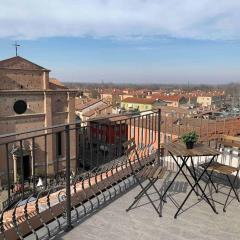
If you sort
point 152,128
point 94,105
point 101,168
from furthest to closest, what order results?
point 94,105 → point 152,128 → point 101,168

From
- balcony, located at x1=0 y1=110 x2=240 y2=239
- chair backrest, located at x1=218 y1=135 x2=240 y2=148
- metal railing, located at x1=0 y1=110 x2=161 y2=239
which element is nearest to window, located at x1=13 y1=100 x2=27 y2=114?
metal railing, located at x1=0 y1=110 x2=161 y2=239

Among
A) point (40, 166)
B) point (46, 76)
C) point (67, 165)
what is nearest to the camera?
point (67, 165)

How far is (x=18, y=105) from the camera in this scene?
78.1 feet

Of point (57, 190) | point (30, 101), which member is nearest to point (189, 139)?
point (57, 190)

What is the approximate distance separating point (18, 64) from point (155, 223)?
2246 cm

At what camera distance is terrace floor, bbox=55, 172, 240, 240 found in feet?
10.5

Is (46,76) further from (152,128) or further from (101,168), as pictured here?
(101,168)

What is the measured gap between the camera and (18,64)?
23.6 metres

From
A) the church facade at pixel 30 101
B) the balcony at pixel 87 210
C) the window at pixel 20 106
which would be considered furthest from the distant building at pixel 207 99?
the balcony at pixel 87 210

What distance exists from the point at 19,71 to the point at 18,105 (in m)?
2.64

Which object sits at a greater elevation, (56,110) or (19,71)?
(19,71)

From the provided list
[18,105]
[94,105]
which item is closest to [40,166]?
[18,105]

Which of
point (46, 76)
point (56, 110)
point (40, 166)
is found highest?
point (46, 76)

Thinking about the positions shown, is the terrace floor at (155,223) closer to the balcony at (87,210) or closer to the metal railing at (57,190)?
the balcony at (87,210)
